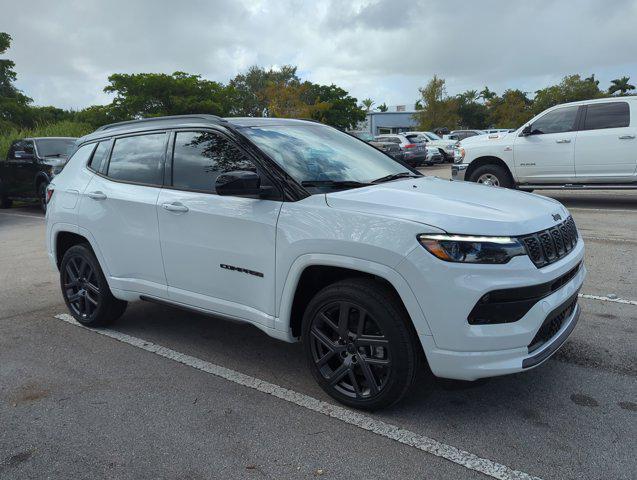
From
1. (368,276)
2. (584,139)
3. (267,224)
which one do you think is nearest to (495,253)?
(368,276)

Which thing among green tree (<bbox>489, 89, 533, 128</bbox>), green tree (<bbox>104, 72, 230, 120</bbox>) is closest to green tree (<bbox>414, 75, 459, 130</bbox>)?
green tree (<bbox>489, 89, 533, 128</bbox>)

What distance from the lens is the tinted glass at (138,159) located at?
420 centimetres

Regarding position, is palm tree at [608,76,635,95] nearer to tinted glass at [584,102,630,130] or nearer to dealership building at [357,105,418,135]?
dealership building at [357,105,418,135]

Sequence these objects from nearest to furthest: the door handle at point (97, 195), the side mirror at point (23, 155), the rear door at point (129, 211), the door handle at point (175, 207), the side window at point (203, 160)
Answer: the side window at point (203, 160) < the door handle at point (175, 207) < the rear door at point (129, 211) < the door handle at point (97, 195) < the side mirror at point (23, 155)

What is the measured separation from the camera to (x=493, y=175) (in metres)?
11.1

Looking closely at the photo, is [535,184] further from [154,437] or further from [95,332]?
[154,437]

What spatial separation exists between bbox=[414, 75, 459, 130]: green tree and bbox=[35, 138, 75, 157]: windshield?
39.9 metres

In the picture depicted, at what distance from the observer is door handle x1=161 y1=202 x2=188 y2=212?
3.82 meters

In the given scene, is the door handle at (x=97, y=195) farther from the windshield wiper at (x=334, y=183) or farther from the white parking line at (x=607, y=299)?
the white parking line at (x=607, y=299)

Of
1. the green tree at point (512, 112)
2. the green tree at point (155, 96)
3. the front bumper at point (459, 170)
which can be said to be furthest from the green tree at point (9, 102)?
the green tree at point (512, 112)

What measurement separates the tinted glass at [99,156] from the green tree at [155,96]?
30.9 m

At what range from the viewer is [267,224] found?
3.36m

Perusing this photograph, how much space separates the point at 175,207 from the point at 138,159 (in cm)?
80

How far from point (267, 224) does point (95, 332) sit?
2370mm
